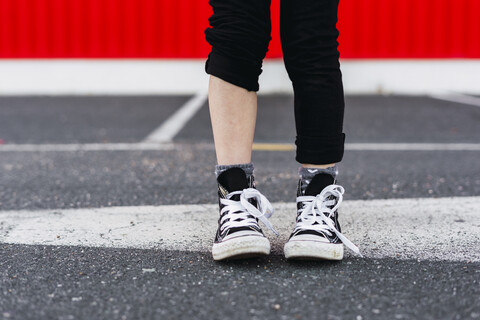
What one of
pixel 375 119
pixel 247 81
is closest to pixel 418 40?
pixel 375 119

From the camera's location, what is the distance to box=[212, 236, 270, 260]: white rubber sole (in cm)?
144

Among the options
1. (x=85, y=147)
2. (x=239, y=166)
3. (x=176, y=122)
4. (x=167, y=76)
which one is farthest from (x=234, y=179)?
(x=167, y=76)

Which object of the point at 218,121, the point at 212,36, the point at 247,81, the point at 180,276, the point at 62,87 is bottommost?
the point at 62,87

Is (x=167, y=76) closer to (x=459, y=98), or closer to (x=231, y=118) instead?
(x=459, y=98)

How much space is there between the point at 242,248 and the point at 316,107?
1.35 ft

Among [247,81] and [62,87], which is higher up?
[247,81]

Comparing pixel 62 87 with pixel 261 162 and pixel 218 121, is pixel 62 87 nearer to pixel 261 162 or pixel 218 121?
pixel 261 162

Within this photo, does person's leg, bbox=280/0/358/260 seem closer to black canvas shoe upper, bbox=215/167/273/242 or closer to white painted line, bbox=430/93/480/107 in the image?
black canvas shoe upper, bbox=215/167/273/242

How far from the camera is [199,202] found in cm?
215

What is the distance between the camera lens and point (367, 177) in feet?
8.41

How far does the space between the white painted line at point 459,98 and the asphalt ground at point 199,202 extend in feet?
2.36

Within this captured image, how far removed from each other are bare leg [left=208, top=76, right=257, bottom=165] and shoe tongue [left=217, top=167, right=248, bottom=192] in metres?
0.03

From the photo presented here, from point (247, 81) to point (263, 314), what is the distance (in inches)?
25.2

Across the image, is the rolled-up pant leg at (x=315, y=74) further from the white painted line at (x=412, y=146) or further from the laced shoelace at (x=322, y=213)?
the white painted line at (x=412, y=146)
